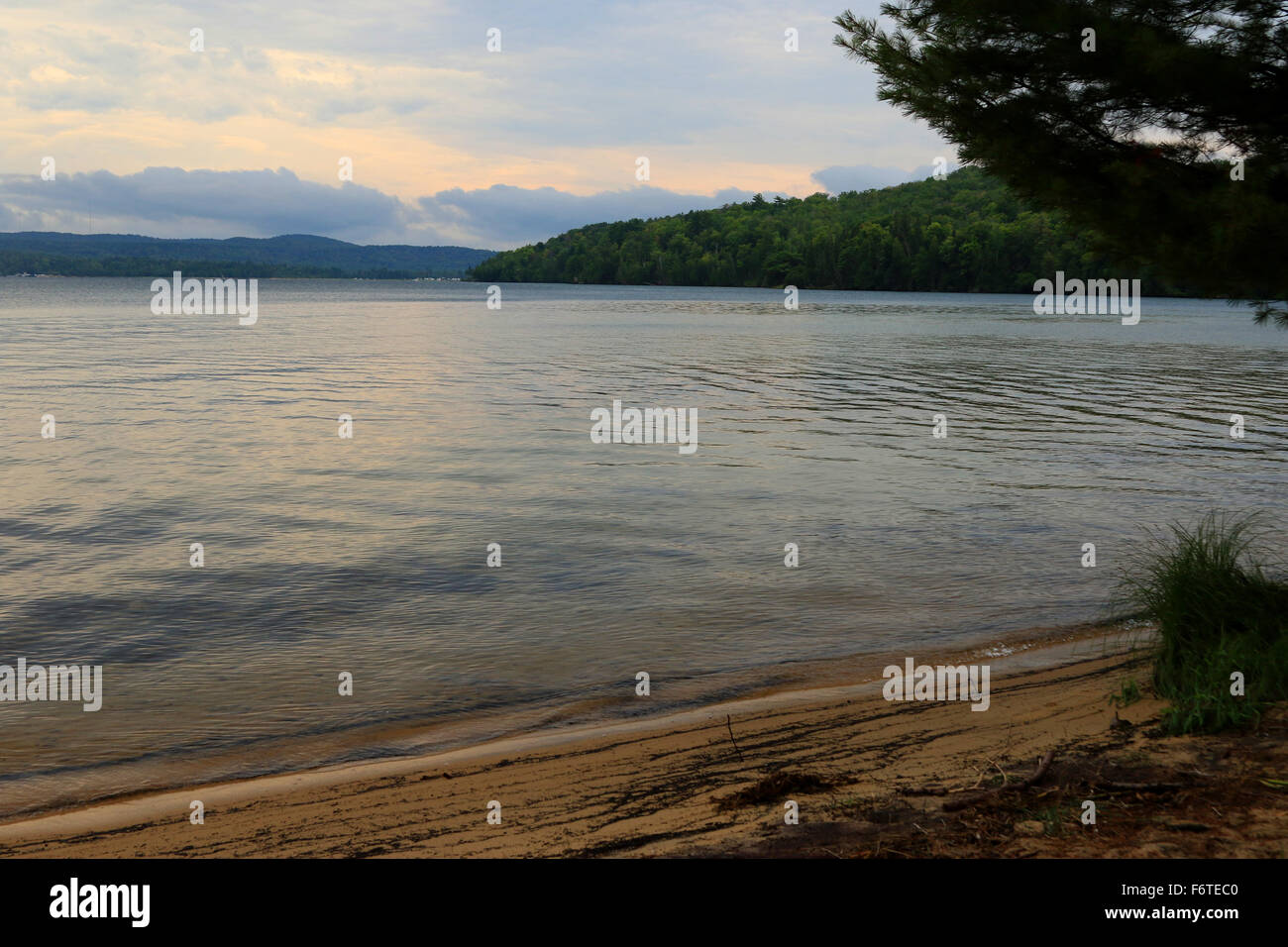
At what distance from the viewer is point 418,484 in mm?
16375

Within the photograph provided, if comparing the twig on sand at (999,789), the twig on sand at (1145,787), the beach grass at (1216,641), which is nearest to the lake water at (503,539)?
the beach grass at (1216,641)

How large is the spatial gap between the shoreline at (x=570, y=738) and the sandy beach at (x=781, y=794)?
0.03 meters

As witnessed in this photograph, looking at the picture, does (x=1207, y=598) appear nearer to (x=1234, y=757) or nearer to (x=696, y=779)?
(x=1234, y=757)

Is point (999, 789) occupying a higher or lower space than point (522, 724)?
higher

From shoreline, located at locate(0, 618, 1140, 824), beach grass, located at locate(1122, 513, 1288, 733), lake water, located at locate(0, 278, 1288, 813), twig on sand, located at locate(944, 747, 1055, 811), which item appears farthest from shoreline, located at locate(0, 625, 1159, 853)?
twig on sand, located at locate(944, 747, 1055, 811)

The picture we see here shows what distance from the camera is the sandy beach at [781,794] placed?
466cm

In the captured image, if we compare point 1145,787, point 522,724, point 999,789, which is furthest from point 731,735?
point 1145,787

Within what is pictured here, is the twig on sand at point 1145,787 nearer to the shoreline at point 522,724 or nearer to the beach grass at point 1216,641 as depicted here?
the beach grass at point 1216,641

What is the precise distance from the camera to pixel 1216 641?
6.96 meters

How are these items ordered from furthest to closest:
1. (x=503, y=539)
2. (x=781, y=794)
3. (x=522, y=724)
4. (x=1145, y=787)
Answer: (x=503, y=539)
(x=522, y=724)
(x=781, y=794)
(x=1145, y=787)

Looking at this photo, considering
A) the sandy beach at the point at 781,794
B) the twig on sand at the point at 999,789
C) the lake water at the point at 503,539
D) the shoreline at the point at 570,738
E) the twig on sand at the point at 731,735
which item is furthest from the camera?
the lake water at the point at 503,539

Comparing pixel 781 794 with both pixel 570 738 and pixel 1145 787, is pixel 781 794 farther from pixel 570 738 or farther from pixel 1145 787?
pixel 570 738

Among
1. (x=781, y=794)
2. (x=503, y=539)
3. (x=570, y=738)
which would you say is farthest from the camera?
(x=503, y=539)

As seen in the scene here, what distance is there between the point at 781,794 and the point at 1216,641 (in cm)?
353
